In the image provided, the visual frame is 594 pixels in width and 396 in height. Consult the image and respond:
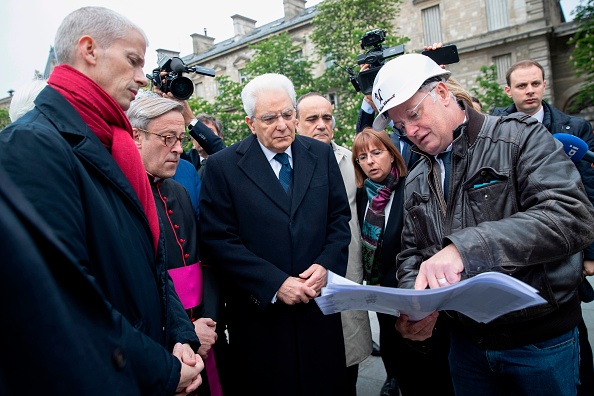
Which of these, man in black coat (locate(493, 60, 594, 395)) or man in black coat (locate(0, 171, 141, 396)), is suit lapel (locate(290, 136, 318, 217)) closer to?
man in black coat (locate(0, 171, 141, 396))

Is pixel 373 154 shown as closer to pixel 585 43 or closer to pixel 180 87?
pixel 180 87

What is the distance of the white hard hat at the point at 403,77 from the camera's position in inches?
70.2

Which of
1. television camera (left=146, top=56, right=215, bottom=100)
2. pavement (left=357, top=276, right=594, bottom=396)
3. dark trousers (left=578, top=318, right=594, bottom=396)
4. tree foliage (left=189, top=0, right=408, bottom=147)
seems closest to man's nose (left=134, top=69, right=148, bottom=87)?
television camera (left=146, top=56, right=215, bottom=100)

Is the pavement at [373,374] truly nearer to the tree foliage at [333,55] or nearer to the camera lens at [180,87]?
the camera lens at [180,87]

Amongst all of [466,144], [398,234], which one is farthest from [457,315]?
[398,234]

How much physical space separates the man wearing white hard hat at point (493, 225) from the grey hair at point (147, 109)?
4.04 ft

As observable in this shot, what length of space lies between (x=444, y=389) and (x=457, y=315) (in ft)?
4.35

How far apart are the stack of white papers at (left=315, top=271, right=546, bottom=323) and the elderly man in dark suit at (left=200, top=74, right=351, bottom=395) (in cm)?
85

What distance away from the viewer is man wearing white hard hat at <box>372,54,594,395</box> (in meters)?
1.44

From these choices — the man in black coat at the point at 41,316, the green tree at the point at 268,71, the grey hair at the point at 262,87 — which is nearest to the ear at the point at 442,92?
the grey hair at the point at 262,87

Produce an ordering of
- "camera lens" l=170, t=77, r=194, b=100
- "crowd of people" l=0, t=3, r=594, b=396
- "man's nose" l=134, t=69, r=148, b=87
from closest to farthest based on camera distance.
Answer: "crowd of people" l=0, t=3, r=594, b=396, "man's nose" l=134, t=69, r=148, b=87, "camera lens" l=170, t=77, r=194, b=100

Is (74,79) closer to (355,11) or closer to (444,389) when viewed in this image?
(444,389)

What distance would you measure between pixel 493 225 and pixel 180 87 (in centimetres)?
241

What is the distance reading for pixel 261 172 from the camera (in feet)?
8.43
